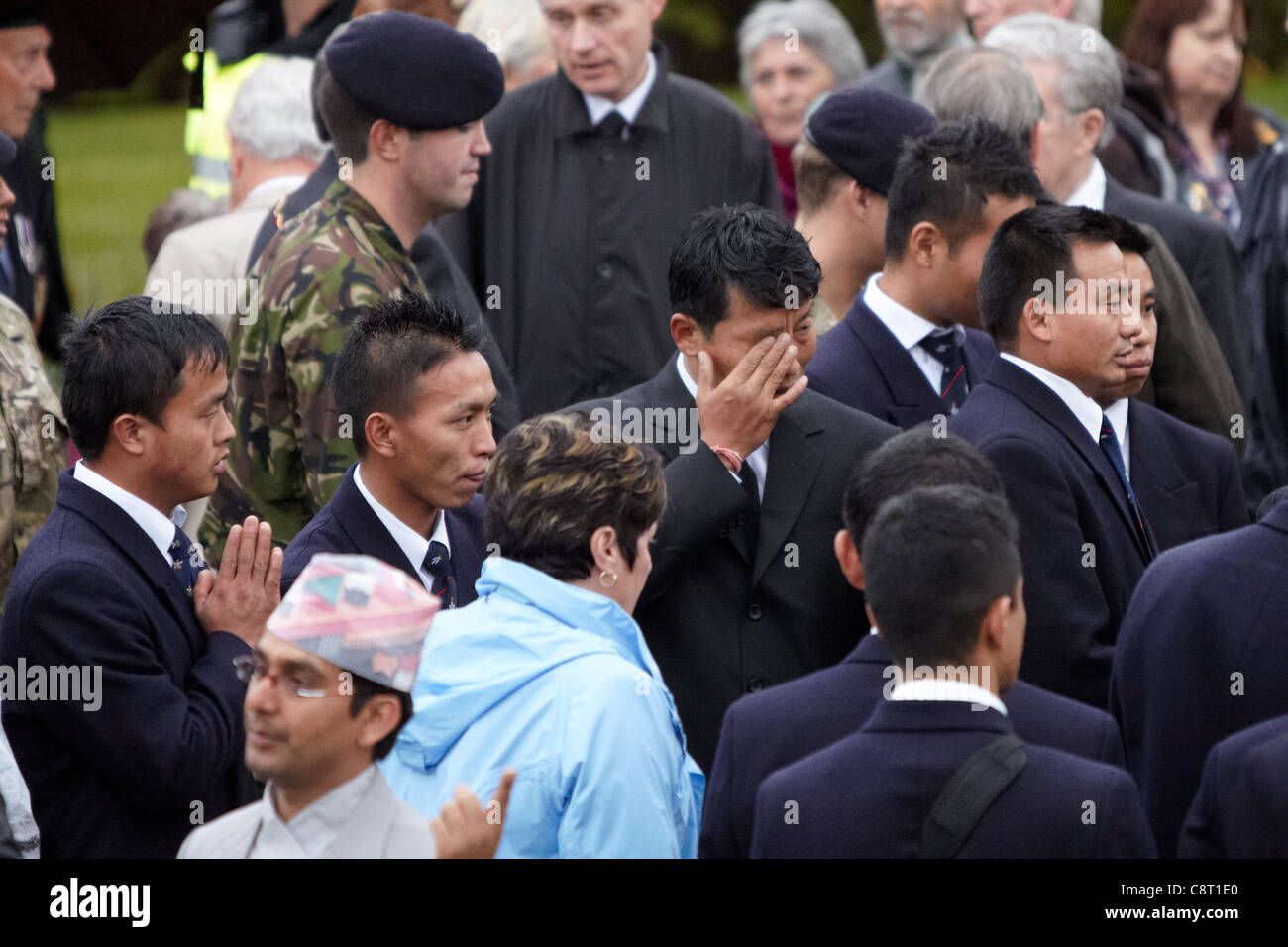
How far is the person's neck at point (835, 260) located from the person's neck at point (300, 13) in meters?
3.20

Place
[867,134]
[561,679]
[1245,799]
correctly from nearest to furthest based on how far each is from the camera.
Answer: [1245,799] < [561,679] < [867,134]

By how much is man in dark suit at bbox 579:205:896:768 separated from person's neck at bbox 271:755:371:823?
1068mm

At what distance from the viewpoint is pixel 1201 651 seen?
3.28 m

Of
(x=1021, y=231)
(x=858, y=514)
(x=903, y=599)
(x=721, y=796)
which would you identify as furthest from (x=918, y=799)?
(x=1021, y=231)

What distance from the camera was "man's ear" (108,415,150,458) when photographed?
3551 millimetres

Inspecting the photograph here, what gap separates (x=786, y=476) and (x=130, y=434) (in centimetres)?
133

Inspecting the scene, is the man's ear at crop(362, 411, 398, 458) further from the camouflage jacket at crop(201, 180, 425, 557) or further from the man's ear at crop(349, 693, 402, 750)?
the man's ear at crop(349, 693, 402, 750)

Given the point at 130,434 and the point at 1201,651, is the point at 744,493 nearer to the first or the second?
the point at 1201,651

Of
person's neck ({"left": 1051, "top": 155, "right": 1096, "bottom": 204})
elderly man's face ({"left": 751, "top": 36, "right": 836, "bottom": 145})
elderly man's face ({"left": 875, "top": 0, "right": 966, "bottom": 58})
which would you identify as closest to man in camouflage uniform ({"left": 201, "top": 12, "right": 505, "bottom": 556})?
person's neck ({"left": 1051, "top": 155, "right": 1096, "bottom": 204})

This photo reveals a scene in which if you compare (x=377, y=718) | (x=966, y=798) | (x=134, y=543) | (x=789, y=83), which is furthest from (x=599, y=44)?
(x=966, y=798)

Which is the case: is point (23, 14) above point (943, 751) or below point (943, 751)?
above

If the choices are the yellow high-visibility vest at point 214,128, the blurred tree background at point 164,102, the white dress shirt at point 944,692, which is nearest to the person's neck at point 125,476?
the white dress shirt at point 944,692

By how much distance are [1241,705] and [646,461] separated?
1150 mm
